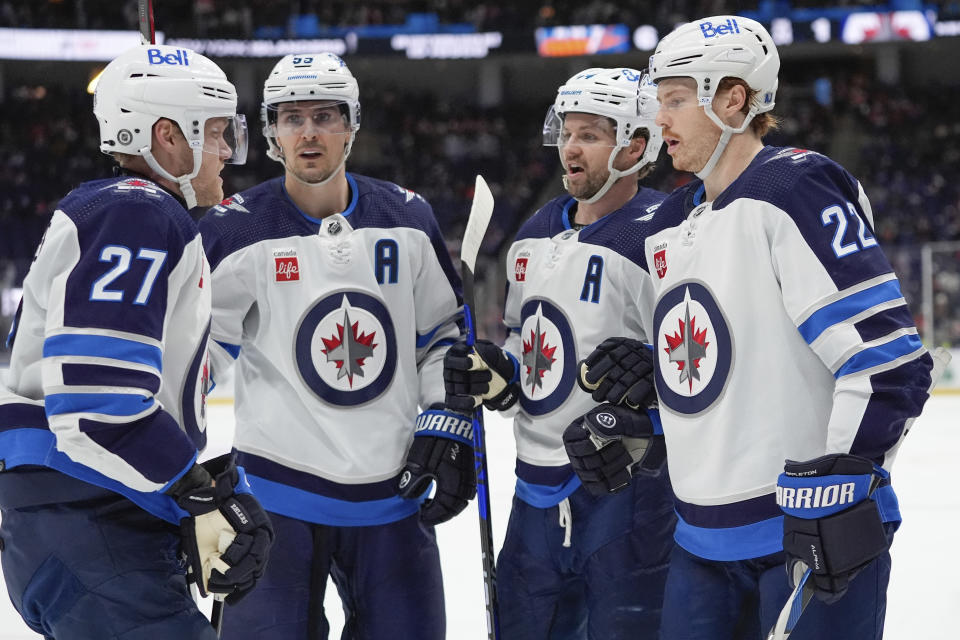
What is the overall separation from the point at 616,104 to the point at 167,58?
3.45 ft

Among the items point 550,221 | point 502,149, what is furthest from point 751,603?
point 502,149

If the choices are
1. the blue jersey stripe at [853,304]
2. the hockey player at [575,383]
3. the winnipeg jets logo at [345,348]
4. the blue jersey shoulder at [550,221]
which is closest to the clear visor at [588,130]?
the hockey player at [575,383]

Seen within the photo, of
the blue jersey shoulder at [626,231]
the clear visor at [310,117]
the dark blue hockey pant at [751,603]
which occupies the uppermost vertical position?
the clear visor at [310,117]

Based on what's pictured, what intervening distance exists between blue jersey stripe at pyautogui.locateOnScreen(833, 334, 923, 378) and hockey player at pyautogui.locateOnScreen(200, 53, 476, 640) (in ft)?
3.29

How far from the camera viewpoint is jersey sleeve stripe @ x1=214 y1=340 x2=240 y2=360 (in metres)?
2.44

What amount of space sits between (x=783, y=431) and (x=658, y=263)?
1.45ft

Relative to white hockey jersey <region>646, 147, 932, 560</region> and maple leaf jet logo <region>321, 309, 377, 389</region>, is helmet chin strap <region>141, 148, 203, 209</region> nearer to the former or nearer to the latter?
maple leaf jet logo <region>321, 309, 377, 389</region>

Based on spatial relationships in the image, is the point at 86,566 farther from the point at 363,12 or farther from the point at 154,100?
the point at 363,12

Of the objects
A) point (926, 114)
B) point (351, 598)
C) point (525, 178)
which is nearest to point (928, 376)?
point (351, 598)

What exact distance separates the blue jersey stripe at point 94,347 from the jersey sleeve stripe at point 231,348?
2.54 feet

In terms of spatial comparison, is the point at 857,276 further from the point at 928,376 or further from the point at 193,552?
the point at 193,552

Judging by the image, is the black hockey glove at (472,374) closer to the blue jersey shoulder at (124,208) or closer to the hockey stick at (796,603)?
the blue jersey shoulder at (124,208)

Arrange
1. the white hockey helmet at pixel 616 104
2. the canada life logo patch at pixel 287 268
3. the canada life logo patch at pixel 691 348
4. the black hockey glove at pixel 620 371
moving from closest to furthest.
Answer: the canada life logo patch at pixel 691 348 < the black hockey glove at pixel 620 371 < the canada life logo patch at pixel 287 268 < the white hockey helmet at pixel 616 104

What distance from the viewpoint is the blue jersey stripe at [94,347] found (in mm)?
1619
